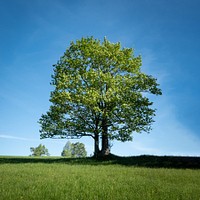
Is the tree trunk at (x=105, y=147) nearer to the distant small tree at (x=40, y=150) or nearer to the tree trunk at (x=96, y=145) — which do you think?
the tree trunk at (x=96, y=145)

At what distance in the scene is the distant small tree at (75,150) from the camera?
11244 centimetres

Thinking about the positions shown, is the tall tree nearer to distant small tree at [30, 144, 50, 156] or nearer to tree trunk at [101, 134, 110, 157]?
tree trunk at [101, 134, 110, 157]

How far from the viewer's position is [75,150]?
382 ft

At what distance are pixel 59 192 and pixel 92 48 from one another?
87.4 feet

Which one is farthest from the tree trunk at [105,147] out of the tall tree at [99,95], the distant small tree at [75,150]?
the distant small tree at [75,150]

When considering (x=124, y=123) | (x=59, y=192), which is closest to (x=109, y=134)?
(x=124, y=123)

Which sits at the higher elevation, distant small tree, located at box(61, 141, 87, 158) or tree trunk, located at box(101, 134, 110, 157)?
distant small tree, located at box(61, 141, 87, 158)

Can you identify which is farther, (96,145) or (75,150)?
(75,150)

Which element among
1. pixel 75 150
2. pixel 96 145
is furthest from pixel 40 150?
pixel 96 145

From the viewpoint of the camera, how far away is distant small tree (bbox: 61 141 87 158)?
11244 centimetres

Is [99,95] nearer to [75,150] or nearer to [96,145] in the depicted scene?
[96,145]

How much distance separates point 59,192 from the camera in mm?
11047

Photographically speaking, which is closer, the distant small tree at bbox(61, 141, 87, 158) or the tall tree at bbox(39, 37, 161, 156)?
the tall tree at bbox(39, 37, 161, 156)

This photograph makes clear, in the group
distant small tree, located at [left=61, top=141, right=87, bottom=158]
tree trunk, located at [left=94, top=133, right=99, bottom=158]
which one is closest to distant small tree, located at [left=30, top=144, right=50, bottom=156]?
distant small tree, located at [left=61, top=141, right=87, bottom=158]
